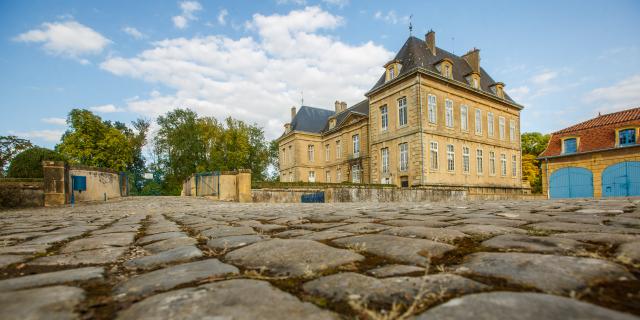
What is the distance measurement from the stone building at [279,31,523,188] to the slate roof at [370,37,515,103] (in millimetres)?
87

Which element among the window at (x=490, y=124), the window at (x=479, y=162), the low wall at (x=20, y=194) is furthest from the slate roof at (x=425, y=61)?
the low wall at (x=20, y=194)

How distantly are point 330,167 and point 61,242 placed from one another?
1376 inches

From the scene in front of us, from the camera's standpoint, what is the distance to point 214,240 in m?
2.36

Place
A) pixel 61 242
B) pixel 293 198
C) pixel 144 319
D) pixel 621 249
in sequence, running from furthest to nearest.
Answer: pixel 293 198 → pixel 61 242 → pixel 621 249 → pixel 144 319

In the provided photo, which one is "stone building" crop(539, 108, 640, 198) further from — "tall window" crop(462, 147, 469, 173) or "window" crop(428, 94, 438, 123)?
"window" crop(428, 94, 438, 123)

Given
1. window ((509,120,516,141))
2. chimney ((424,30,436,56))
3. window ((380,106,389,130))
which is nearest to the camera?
window ((380,106,389,130))

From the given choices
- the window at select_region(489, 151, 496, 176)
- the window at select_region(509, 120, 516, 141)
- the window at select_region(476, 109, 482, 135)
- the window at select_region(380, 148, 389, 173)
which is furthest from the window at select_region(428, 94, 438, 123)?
the window at select_region(509, 120, 516, 141)

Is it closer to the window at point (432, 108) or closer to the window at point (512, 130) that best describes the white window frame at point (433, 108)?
the window at point (432, 108)

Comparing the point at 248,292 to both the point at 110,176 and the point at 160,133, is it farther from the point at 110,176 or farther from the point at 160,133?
the point at 160,133

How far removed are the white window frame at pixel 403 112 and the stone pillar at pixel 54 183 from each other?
2089 centimetres

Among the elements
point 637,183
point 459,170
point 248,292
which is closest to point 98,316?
point 248,292

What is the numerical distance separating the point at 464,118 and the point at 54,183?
26.9 m

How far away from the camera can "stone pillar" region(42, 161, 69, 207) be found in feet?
37.2

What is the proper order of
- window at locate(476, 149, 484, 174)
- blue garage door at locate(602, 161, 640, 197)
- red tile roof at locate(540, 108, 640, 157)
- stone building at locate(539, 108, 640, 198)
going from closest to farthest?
blue garage door at locate(602, 161, 640, 197) → stone building at locate(539, 108, 640, 198) → red tile roof at locate(540, 108, 640, 157) → window at locate(476, 149, 484, 174)
